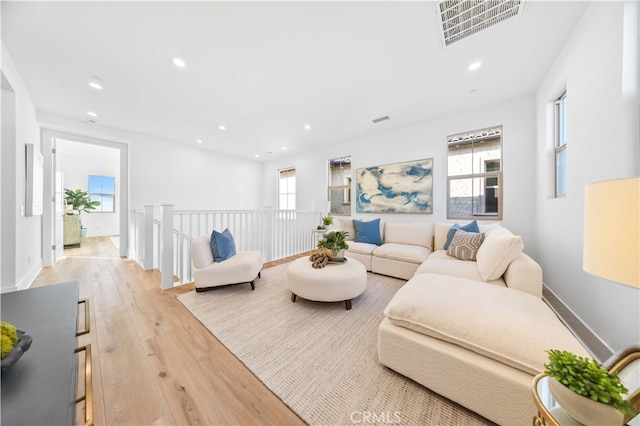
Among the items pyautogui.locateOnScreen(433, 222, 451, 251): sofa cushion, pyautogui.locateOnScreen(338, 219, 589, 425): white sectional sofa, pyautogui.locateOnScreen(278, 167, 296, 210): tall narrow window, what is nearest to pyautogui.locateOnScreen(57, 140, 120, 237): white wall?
pyautogui.locateOnScreen(278, 167, 296, 210): tall narrow window

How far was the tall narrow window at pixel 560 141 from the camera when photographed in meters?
2.43

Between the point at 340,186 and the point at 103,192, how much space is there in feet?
27.4

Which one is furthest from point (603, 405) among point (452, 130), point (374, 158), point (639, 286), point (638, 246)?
point (374, 158)

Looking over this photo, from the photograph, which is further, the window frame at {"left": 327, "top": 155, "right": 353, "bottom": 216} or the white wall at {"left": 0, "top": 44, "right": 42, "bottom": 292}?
the window frame at {"left": 327, "top": 155, "right": 353, "bottom": 216}

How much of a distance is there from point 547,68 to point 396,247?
2843 mm

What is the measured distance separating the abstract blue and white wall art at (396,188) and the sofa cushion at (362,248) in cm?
119

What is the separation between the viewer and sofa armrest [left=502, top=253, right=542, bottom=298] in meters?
1.66

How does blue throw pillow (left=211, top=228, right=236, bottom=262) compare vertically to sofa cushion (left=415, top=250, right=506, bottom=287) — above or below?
above

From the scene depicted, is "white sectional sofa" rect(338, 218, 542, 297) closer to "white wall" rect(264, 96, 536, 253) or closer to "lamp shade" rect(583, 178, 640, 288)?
"white wall" rect(264, 96, 536, 253)

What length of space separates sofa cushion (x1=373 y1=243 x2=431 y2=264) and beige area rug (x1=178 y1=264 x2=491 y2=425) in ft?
Answer: 2.09

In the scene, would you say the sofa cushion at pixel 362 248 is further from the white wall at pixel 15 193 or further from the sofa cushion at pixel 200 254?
the white wall at pixel 15 193

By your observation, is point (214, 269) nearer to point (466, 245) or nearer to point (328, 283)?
point (328, 283)

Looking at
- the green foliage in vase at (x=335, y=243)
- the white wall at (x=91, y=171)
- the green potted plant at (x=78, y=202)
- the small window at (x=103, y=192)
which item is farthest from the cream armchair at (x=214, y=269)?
the small window at (x=103, y=192)

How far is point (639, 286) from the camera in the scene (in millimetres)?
544
